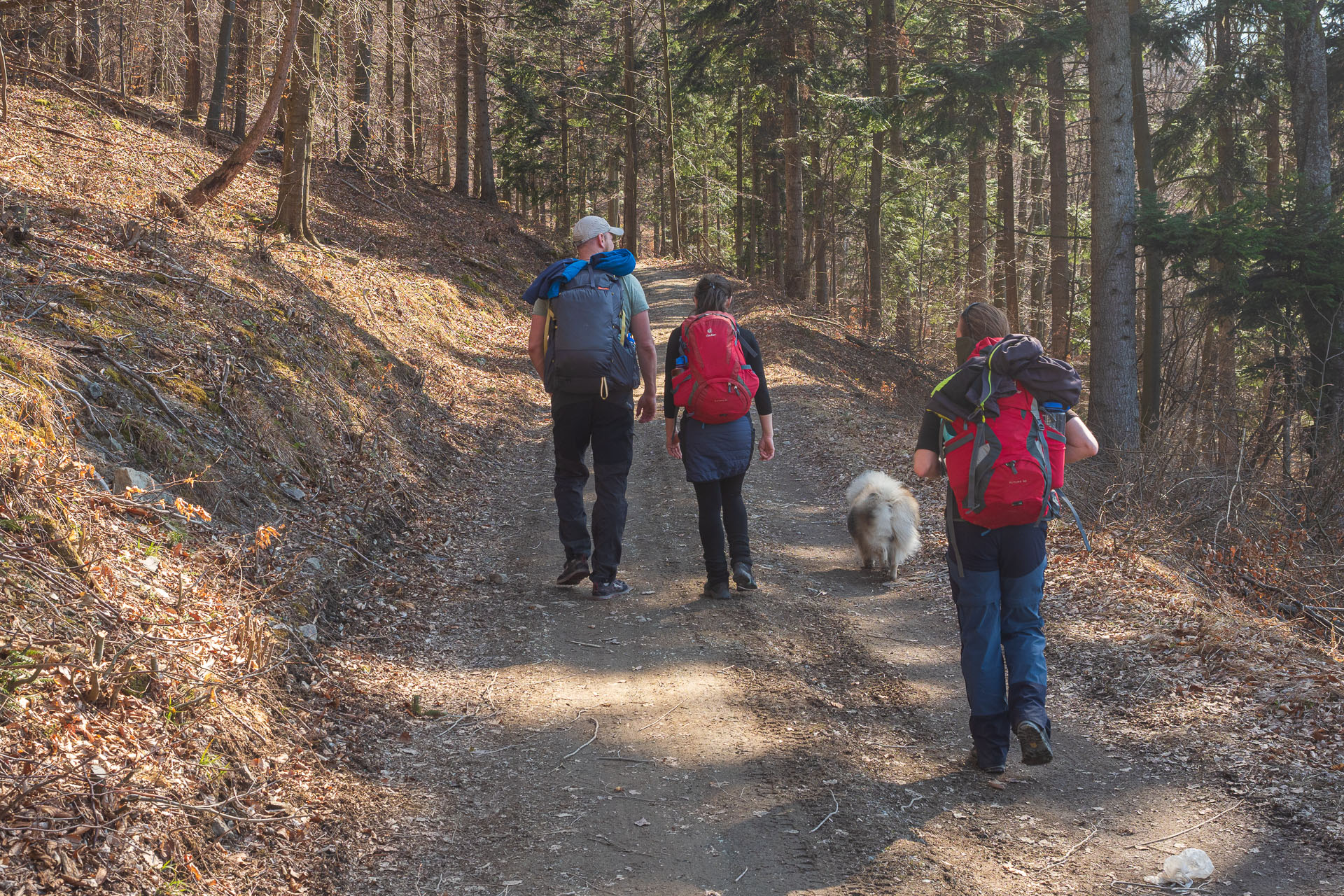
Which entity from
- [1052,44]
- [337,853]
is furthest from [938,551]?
[1052,44]

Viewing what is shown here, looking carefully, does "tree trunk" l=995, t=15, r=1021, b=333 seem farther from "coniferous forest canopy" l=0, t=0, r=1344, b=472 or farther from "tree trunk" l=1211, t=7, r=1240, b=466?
"tree trunk" l=1211, t=7, r=1240, b=466

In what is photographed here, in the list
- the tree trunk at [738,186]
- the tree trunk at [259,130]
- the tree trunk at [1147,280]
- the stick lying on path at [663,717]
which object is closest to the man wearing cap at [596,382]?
the stick lying on path at [663,717]

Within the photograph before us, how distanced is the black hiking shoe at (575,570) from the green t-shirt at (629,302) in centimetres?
187

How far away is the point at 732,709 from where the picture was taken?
4.86 m

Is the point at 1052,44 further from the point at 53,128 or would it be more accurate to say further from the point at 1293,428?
the point at 53,128

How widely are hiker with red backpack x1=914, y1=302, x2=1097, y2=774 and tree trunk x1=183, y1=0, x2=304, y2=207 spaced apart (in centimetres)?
989

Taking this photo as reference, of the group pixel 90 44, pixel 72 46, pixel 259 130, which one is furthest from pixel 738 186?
pixel 259 130

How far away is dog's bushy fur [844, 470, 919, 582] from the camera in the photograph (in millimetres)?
7230

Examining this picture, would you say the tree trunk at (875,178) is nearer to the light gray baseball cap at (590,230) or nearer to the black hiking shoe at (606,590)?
the light gray baseball cap at (590,230)

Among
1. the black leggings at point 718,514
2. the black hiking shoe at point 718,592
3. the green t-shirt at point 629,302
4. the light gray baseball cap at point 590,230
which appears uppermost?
the light gray baseball cap at point 590,230

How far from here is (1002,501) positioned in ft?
13.5

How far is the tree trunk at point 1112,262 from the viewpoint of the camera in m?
12.0

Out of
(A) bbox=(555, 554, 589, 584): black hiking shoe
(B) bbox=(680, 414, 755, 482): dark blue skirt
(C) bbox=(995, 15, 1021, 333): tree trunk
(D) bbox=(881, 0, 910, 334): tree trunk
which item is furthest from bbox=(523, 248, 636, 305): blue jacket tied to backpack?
(C) bbox=(995, 15, 1021, 333): tree trunk

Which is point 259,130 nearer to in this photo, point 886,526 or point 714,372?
point 714,372
